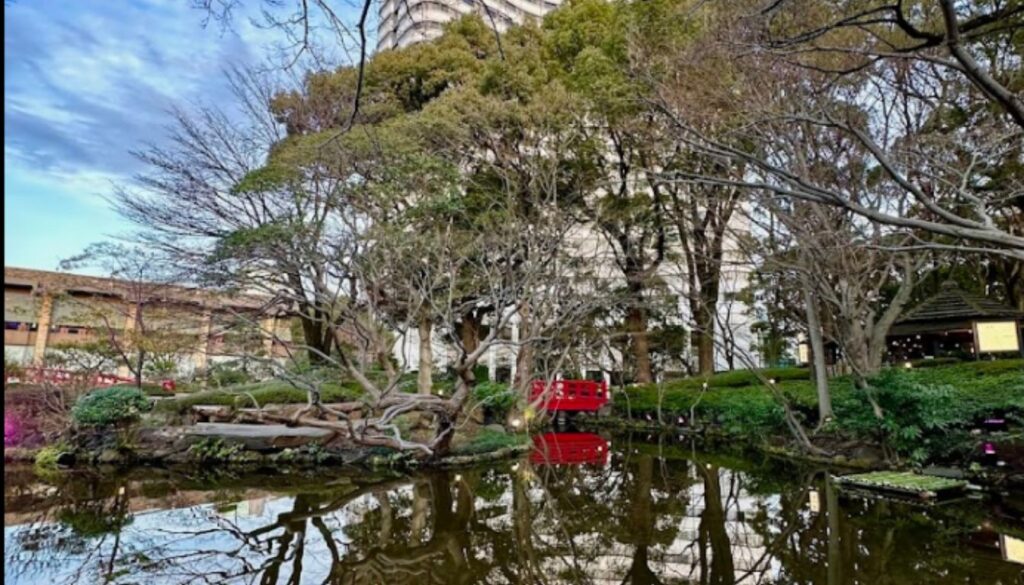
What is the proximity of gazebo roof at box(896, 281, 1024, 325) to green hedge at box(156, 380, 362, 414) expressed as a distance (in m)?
11.8

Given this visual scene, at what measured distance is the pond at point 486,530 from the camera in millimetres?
4461

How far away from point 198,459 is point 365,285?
378 cm

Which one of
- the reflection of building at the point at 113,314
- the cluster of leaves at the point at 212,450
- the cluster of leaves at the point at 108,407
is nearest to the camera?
the cluster of leaves at the point at 108,407

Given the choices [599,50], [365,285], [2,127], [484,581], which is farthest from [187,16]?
[599,50]

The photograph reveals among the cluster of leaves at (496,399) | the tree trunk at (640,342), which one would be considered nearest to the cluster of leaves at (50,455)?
the cluster of leaves at (496,399)

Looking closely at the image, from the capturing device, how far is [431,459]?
938 centimetres

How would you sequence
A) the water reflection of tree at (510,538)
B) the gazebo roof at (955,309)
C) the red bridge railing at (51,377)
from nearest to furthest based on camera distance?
1. the water reflection of tree at (510,538)
2. the red bridge railing at (51,377)
3. the gazebo roof at (955,309)

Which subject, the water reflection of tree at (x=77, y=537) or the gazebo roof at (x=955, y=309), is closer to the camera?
the water reflection of tree at (x=77, y=537)

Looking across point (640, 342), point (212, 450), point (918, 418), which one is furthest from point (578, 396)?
point (212, 450)

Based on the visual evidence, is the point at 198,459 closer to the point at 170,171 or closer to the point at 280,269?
the point at 280,269

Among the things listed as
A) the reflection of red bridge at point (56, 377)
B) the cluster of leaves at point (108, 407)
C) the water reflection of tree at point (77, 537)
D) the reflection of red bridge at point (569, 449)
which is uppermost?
the reflection of red bridge at point (56, 377)

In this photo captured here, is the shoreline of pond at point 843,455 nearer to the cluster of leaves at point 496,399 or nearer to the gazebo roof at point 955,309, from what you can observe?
the gazebo roof at point 955,309

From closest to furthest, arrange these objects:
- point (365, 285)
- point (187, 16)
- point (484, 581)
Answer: point (187, 16) → point (484, 581) → point (365, 285)

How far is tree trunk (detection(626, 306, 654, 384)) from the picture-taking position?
16906 mm
